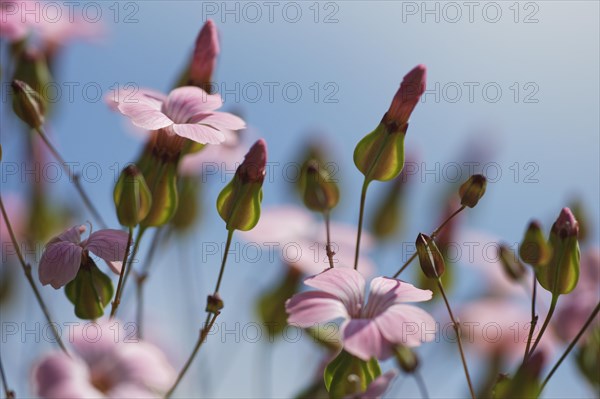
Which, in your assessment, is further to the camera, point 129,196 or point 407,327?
point 129,196

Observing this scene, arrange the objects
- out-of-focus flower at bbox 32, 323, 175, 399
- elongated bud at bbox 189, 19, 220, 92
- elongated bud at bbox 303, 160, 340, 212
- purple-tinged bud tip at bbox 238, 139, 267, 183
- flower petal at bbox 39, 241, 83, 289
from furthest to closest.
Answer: elongated bud at bbox 189, 19, 220, 92 < elongated bud at bbox 303, 160, 340, 212 < purple-tinged bud tip at bbox 238, 139, 267, 183 < flower petal at bbox 39, 241, 83, 289 < out-of-focus flower at bbox 32, 323, 175, 399

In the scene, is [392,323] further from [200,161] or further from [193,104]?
[200,161]

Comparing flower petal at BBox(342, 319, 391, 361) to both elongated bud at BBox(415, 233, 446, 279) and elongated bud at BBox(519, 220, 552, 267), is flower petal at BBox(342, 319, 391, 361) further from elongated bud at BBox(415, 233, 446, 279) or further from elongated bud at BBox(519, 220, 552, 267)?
elongated bud at BBox(519, 220, 552, 267)

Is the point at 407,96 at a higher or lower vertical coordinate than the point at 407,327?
higher

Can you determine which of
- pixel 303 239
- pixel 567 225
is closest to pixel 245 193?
pixel 567 225

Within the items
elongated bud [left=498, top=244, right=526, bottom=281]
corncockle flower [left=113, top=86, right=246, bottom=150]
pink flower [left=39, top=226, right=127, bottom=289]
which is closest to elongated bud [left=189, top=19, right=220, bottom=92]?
corncockle flower [left=113, top=86, right=246, bottom=150]

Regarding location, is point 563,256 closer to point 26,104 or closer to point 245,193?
point 245,193

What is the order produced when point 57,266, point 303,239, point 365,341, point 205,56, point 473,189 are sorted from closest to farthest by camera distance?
point 365,341 < point 57,266 < point 473,189 < point 205,56 < point 303,239
